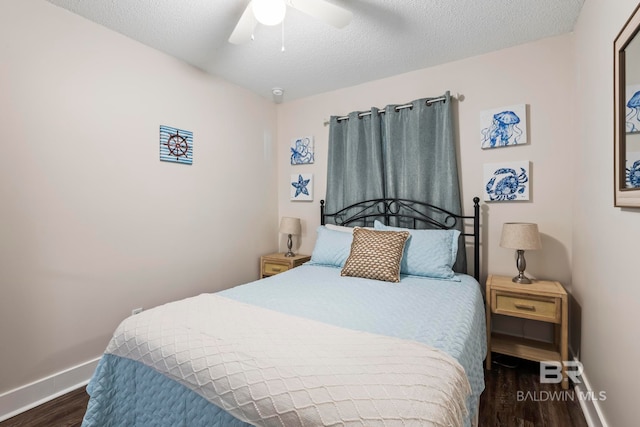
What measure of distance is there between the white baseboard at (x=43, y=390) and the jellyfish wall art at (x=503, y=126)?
3460mm

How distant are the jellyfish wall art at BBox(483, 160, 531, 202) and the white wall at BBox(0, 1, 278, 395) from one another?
243 centimetres

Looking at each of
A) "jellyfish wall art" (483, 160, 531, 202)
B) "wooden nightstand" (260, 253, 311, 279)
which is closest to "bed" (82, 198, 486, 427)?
"jellyfish wall art" (483, 160, 531, 202)

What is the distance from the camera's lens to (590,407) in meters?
1.62

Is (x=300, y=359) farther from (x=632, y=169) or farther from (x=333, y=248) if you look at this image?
(x=333, y=248)

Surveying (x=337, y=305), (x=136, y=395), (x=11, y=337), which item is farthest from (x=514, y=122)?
(x=11, y=337)

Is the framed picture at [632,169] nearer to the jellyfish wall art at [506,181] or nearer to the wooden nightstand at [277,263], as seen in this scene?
the jellyfish wall art at [506,181]

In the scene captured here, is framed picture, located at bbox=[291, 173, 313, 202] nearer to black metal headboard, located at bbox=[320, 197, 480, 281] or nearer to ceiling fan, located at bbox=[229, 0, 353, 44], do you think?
black metal headboard, located at bbox=[320, 197, 480, 281]

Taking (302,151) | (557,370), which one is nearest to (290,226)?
(302,151)

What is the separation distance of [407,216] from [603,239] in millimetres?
1380

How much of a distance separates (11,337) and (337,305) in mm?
1915

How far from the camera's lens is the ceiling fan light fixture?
153cm

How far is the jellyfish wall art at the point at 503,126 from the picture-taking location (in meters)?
2.37

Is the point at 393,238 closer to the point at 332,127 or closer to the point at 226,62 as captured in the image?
the point at 332,127

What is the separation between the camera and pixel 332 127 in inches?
126
